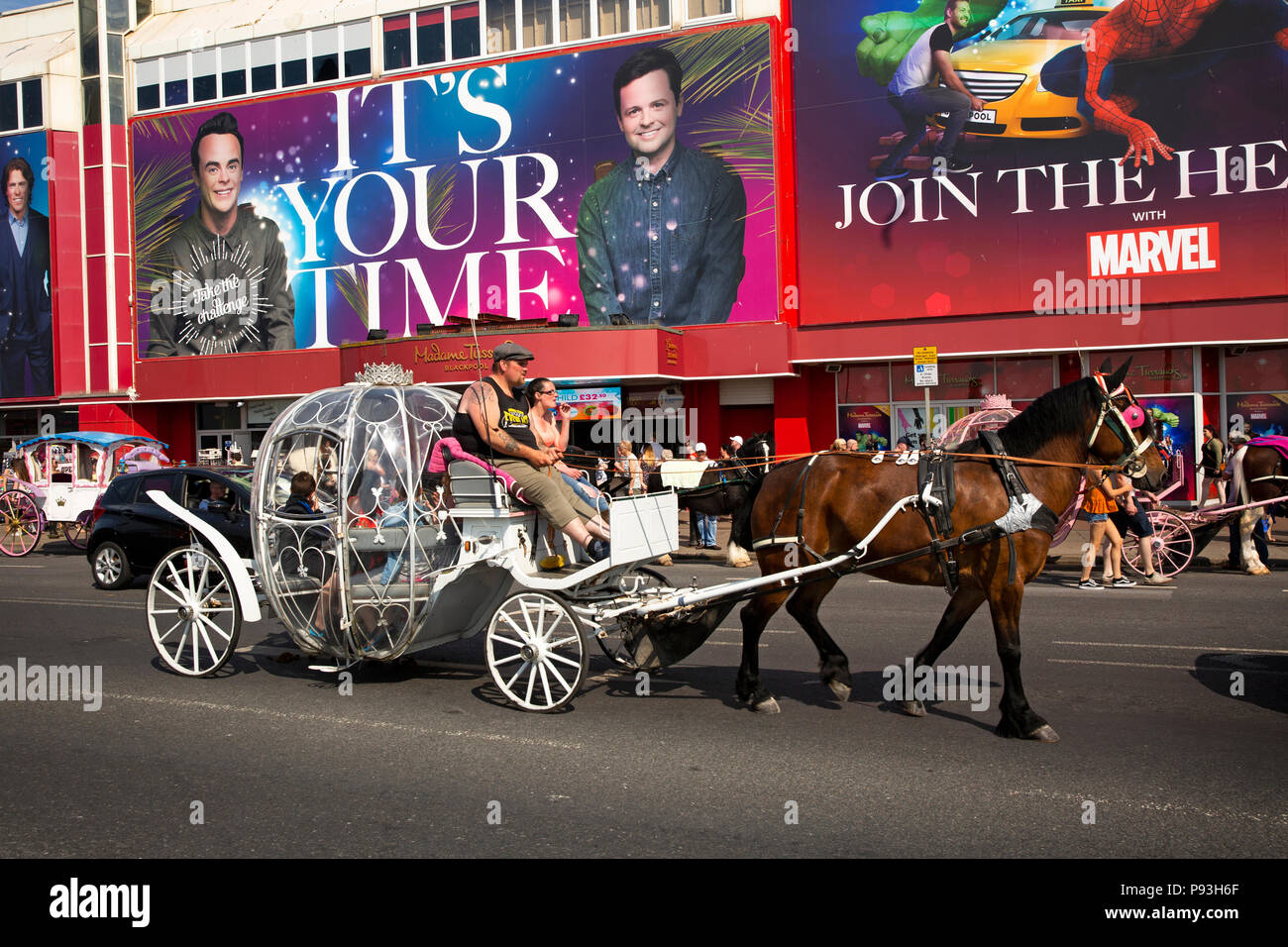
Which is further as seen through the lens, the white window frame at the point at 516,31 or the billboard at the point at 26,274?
the billboard at the point at 26,274

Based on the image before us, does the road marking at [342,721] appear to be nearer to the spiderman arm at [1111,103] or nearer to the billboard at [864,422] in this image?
the billboard at [864,422]

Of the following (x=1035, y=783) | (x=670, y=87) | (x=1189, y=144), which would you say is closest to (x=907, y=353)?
(x=1189, y=144)

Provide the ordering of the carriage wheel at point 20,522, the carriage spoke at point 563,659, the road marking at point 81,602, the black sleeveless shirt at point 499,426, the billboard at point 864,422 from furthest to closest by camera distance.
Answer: the billboard at point 864,422
the carriage wheel at point 20,522
the road marking at point 81,602
the black sleeveless shirt at point 499,426
the carriage spoke at point 563,659

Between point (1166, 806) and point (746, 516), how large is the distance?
3.52 m

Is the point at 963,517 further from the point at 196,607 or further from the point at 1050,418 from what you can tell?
the point at 196,607

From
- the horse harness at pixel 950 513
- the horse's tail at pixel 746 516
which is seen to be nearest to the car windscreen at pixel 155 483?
the horse's tail at pixel 746 516

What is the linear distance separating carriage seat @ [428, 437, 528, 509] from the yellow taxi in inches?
798

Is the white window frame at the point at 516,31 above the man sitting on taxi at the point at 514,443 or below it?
above

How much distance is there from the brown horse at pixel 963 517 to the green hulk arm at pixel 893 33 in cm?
2021

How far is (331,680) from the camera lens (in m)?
8.66

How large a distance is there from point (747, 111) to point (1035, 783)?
76.9 feet

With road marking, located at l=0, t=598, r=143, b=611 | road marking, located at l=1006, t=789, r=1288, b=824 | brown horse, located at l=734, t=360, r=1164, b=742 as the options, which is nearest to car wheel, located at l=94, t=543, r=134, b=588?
road marking, located at l=0, t=598, r=143, b=611

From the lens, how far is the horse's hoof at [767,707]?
286 inches

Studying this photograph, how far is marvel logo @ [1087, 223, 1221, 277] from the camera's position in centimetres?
2278
